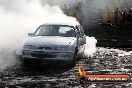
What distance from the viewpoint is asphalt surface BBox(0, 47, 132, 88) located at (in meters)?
10.5

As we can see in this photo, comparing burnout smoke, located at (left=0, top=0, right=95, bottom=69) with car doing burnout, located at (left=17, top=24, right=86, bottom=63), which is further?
burnout smoke, located at (left=0, top=0, right=95, bottom=69)

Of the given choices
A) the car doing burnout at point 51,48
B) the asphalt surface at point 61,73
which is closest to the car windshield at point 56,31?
the car doing burnout at point 51,48

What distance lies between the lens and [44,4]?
2711 cm

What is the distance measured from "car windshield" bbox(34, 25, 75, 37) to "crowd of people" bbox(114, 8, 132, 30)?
13829mm

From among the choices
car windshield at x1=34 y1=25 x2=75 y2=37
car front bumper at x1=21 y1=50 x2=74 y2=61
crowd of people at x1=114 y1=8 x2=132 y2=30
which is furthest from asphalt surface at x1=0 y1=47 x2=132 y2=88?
crowd of people at x1=114 y1=8 x2=132 y2=30

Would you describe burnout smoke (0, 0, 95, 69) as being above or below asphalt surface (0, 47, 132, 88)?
above

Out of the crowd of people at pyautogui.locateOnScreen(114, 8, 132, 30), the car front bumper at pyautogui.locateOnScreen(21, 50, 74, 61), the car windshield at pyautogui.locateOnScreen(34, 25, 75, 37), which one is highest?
the crowd of people at pyautogui.locateOnScreen(114, 8, 132, 30)

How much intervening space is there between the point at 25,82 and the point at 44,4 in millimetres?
16686


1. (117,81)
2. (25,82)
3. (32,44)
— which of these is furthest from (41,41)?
(117,81)

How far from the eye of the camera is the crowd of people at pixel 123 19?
96.2ft

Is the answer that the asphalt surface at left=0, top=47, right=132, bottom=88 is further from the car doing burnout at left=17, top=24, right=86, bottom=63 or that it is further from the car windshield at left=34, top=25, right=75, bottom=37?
the car windshield at left=34, top=25, right=75, bottom=37

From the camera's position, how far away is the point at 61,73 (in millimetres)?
12438

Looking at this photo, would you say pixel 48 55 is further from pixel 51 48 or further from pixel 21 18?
pixel 21 18

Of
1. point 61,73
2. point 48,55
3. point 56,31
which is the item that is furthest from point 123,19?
point 61,73
